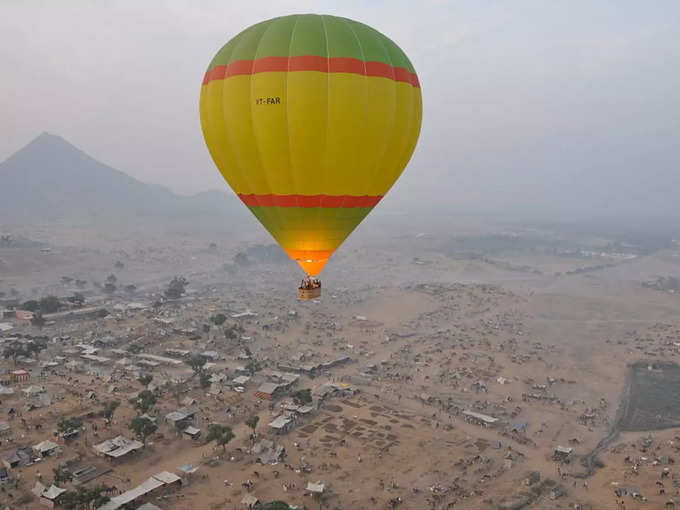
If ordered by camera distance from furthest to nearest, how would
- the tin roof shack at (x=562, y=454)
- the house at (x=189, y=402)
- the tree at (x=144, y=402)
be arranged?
the house at (x=189, y=402) < the tree at (x=144, y=402) < the tin roof shack at (x=562, y=454)

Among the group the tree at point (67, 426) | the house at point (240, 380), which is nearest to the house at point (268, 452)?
the house at point (240, 380)

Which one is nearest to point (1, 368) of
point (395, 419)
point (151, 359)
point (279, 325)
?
A: point (151, 359)

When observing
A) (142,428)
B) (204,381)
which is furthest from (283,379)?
(142,428)

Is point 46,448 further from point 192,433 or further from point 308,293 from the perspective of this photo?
point 308,293

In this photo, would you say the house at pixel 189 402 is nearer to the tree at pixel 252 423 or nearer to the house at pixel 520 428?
the tree at pixel 252 423

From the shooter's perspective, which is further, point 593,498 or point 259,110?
point 593,498

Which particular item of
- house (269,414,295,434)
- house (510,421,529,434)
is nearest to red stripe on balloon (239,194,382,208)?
house (269,414,295,434)

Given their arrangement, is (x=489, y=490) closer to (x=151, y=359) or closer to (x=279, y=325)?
(x=151, y=359)

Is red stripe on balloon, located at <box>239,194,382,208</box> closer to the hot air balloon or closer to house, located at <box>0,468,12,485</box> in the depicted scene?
the hot air balloon
